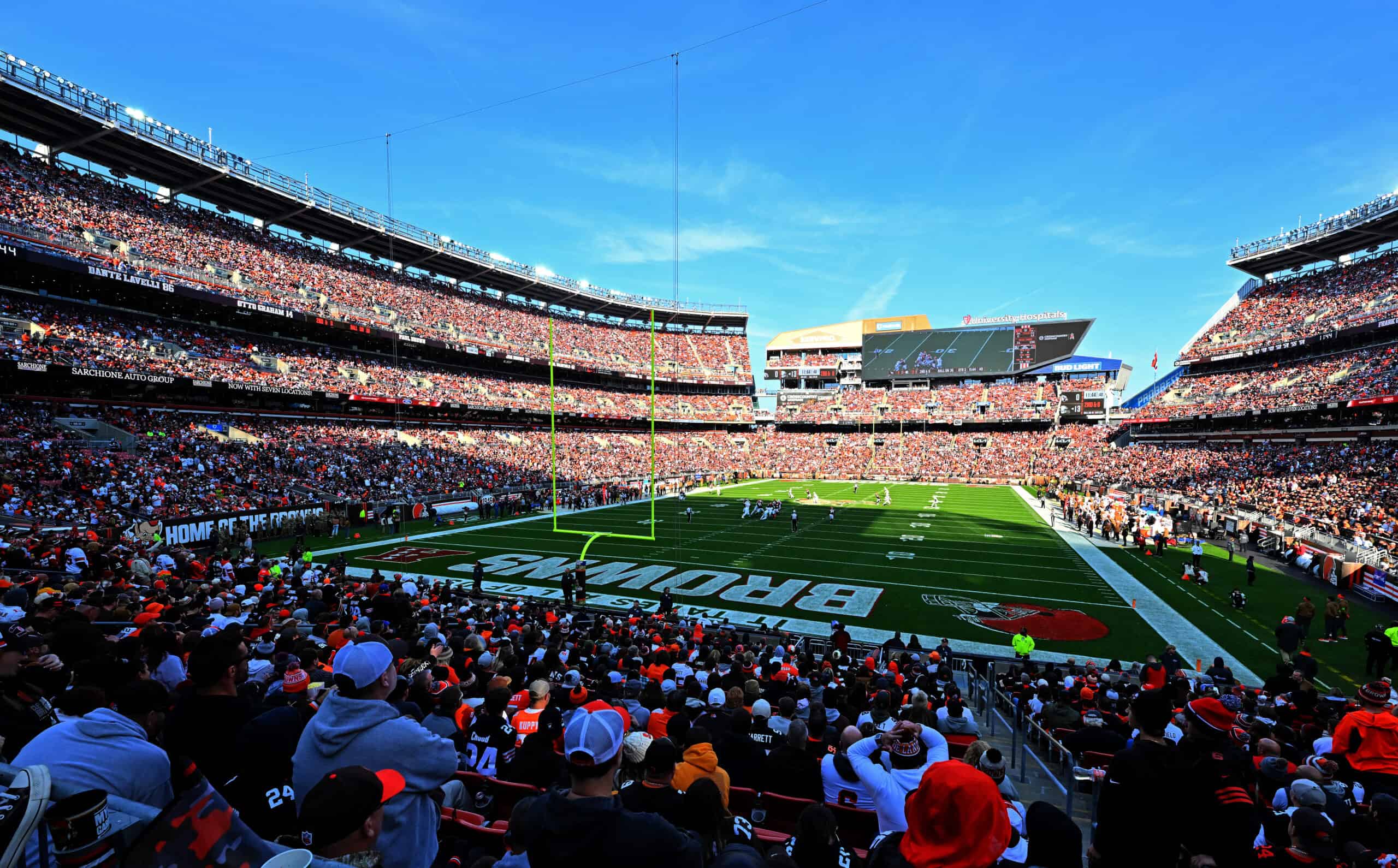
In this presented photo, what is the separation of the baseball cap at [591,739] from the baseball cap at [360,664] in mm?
1093

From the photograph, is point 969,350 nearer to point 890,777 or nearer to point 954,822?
point 890,777

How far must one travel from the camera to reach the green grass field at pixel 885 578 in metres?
14.6

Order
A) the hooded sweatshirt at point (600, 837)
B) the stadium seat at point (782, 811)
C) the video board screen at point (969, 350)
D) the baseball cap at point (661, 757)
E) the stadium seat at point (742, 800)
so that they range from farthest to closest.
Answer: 1. the video board screen at point (969, 350)
2. the stadium seat at point (742, 800)
3. the stadium seat at point (782, 811)
4. the baseball cap at point (661, 757)
5. the hooded sweatshirt at point (600, 837)

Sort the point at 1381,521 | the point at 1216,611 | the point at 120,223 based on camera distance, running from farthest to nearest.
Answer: the point at 120,223 → the point at 1381,521 → the point at 1216,611

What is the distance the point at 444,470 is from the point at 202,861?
128ft

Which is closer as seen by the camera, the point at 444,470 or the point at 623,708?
the point at 623,708

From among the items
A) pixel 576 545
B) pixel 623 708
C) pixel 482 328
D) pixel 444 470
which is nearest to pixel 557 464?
pixel 444 470

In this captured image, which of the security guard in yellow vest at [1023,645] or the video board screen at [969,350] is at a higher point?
the video board screen at [969,350]

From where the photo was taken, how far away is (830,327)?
289 feet

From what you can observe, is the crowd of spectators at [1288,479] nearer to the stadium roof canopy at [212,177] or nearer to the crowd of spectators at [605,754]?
the crowd of spectators at [605,754]

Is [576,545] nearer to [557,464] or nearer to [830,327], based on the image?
[557,464]

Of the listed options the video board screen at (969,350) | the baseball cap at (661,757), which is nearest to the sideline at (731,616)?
the baseball cap at (661,757)

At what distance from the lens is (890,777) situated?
3.60m

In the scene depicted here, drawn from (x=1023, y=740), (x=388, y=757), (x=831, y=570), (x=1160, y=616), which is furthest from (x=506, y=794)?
(x=1160, y=616)
